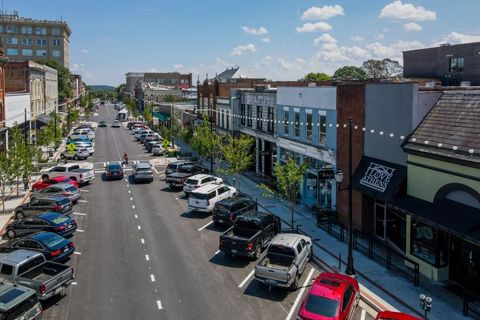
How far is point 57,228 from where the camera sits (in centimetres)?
2577

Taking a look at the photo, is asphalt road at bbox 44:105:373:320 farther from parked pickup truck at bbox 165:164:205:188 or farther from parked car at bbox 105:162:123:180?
parked car at bbox 105:162:123:180

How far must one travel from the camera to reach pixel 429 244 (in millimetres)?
21047

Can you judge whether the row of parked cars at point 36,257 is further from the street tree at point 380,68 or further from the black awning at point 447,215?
the street tree at point 380,68

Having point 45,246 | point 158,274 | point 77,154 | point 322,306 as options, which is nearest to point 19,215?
point 45,246

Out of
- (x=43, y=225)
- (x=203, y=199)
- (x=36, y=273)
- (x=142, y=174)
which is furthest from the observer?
(x=142, y=174)

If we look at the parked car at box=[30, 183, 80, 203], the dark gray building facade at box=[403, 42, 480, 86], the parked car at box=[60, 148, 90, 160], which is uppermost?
the dark gray building facade at box=[403, 42, 480, 86]

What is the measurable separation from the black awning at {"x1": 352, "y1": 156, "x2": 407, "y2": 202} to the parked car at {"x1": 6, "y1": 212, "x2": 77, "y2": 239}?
52.2ft

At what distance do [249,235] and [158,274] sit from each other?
4.98 meters

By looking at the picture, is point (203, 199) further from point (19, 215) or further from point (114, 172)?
point (114, 172)

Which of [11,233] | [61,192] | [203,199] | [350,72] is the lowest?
[11,233]

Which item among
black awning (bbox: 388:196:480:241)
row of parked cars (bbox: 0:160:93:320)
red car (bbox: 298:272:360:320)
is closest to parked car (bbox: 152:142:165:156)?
row of parked cars (bbox: 0:160:93:320)

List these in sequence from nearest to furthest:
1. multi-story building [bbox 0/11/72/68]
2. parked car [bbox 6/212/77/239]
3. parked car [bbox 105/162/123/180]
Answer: parked car [bbox 6/212/77/239], parked car [bbox 105/162/123/180], multi-story building [bbox 0/11/72/68]

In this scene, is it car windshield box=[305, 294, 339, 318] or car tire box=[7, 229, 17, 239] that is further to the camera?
car tire box=[7, 229, 17, 239]

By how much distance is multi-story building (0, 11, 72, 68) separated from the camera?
154 metres
